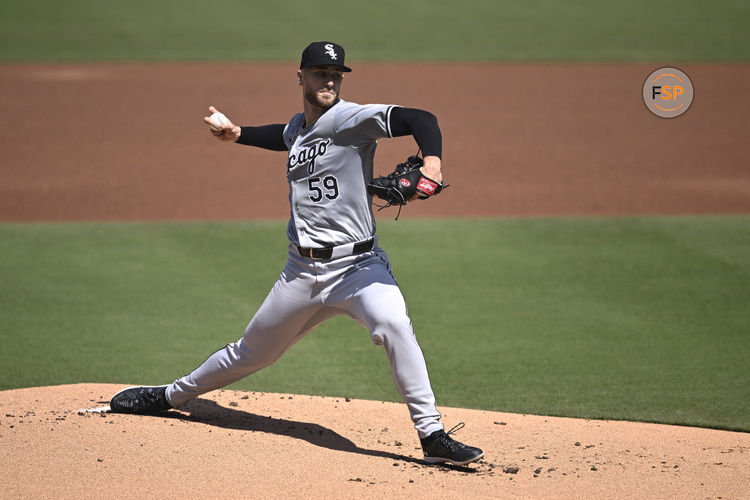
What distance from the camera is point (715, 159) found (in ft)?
42.1

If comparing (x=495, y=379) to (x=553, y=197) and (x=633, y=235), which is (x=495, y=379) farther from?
(x=553, y=197)

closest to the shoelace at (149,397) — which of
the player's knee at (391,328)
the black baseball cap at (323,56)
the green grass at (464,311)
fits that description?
the green grass at (464,311)

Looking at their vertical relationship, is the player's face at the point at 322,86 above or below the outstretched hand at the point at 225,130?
above

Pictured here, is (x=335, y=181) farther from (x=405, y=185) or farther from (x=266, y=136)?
(x=266, y=136)

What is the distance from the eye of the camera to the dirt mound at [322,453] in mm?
4164

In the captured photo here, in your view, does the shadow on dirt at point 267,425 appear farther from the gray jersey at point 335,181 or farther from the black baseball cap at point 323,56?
the black baseball cap at point 323,56

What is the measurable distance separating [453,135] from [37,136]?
19.1 ft

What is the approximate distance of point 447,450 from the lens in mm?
4348

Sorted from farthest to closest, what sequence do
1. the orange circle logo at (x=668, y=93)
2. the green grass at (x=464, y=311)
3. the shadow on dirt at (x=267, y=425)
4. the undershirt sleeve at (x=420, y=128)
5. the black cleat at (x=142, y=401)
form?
the orange circle logo at (x=668, y=93) → the green grass at (x=464, y=311) → the black cleat at (x=142, y=401) → the shadow on dirt at (x=267, y=425) → the undershirt sleeve at (x=420, y=128)

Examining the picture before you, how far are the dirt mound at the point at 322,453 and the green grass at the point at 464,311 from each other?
1.77 ft

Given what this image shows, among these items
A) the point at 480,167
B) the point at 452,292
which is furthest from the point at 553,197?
the point at 452,292

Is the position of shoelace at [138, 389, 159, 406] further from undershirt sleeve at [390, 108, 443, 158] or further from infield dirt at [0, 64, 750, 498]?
undershirt sleeve at [390, 108, 443, 158]

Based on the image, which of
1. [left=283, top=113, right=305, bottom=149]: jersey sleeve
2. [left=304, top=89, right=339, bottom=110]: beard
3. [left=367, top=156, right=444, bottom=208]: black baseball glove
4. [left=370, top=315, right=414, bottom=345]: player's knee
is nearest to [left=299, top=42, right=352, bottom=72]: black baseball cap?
[left=304, top=89, right=339, bottom=110]: beard

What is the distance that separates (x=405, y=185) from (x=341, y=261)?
58cm
